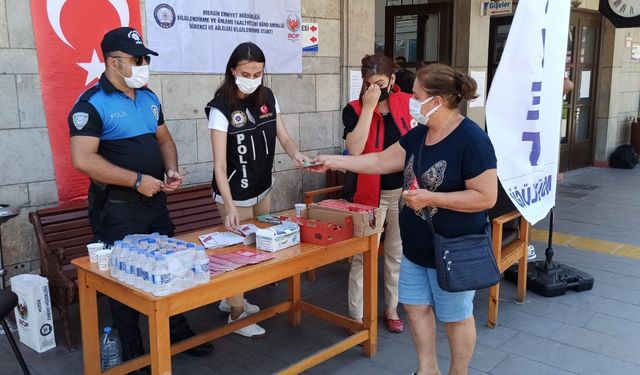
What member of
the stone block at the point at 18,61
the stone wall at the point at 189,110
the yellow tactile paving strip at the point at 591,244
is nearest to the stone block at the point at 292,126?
the stone wall at the point at 189,110

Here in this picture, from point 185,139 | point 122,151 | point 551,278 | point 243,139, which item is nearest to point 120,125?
point 122,151

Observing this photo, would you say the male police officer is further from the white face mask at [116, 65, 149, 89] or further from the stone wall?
the stone wall

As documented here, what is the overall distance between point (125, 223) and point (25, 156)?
4.52 feet

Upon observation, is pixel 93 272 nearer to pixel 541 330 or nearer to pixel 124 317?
pixel 124 317

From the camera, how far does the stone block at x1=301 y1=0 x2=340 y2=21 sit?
5.58 metres

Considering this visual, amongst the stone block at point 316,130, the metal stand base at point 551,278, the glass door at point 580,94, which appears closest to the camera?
the metal stand base at point 551,278

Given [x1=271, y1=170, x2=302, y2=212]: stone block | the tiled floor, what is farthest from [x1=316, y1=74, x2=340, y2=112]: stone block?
the tiled floor

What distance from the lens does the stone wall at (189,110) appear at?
12.6 ft

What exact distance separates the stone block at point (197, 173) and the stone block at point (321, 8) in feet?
5.95

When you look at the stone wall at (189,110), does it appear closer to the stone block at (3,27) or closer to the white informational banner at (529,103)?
the stone block at (3,27)

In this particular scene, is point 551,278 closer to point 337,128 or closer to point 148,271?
point 337,128

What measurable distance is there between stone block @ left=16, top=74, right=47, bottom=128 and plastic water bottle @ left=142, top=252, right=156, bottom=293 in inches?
84.0

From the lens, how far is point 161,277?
2.30m

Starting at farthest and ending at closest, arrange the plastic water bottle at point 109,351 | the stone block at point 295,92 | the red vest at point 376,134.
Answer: the stone block at point 295,92
the red vest at point 376,134
the plastic water bottle at point 109,351
